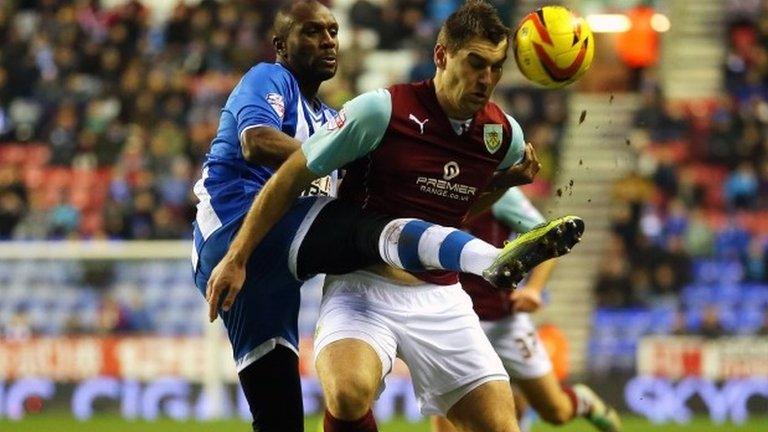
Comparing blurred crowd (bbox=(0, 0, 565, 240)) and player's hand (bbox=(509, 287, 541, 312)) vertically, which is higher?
blurred crowd (bbox=(0, 0, 565, 240))

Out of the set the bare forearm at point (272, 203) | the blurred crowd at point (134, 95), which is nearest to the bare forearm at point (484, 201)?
the bare forearm at point (272, 203)

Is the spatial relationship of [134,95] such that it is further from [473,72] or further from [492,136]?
[473,72]

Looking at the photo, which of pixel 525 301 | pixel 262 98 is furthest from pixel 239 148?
pixel 525 301

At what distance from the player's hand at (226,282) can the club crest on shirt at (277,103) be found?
77 centimetres

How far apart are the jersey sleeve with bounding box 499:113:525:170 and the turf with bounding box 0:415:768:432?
19.4 feet

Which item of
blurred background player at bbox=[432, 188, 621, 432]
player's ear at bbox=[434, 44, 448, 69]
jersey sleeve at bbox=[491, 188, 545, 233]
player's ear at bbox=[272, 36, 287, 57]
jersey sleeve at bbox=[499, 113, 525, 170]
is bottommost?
blurred background player at bbox=[432, 188, 621, 432]

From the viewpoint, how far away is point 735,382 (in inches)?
564

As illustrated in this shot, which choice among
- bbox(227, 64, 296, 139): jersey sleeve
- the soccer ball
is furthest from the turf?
the soccer ball

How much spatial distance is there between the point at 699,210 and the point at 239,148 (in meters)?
10.1

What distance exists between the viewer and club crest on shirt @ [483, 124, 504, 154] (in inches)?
255

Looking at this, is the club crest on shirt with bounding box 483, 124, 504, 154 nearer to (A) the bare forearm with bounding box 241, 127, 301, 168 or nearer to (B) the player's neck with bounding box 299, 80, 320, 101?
(A) the bare forearm with bounding box 241, 127, 301, 168

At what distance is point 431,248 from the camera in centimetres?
598

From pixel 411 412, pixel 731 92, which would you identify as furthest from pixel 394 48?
pixel 411 412

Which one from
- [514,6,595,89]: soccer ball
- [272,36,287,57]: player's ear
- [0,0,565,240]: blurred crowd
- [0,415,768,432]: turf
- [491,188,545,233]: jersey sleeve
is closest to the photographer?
[514,6,595,89]: soccer ball
